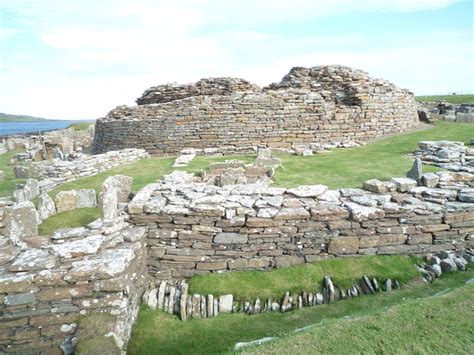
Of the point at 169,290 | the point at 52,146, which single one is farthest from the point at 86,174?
the point at 169,290

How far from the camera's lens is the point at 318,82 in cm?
1711

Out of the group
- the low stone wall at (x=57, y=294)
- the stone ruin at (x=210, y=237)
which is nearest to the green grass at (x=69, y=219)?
the stone ruin at (x=210, y=237)

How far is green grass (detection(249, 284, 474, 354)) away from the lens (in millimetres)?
3314

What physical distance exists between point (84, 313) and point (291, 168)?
25.3ft

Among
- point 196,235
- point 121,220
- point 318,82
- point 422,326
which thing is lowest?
point 422,326

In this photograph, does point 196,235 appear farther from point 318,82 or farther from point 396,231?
point 318,82

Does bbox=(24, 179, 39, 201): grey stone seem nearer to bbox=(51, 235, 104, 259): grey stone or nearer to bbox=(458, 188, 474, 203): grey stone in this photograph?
bbox=(51, 235, 104, 259): grey stone

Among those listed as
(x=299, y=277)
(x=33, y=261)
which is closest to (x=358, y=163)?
(x=299, y=277)

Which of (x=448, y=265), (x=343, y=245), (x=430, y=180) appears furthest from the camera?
(x=430, y=180)

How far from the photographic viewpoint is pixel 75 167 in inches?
456

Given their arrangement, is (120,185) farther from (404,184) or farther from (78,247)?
(404,184)

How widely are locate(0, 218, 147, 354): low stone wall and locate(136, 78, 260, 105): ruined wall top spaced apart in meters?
14.9

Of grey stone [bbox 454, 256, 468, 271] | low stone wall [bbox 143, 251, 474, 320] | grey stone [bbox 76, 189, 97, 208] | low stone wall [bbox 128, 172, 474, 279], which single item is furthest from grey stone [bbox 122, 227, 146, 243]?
grey stone [bbox 454, 256, 468, 271]

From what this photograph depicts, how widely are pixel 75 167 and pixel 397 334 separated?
1145cm
